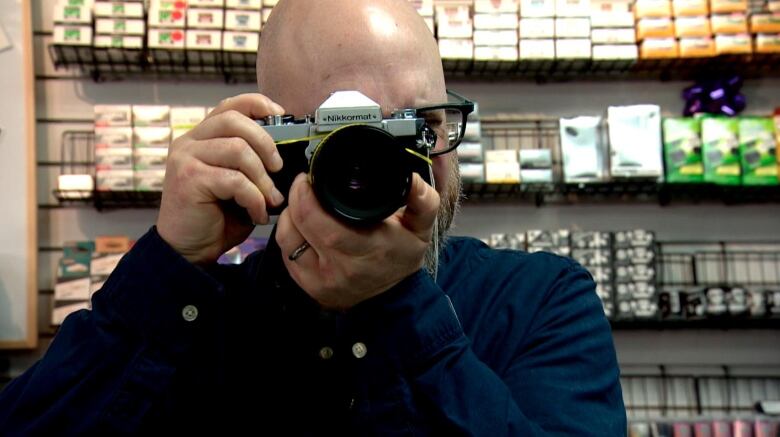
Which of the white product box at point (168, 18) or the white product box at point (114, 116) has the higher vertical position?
the white product box at point (168, 18)

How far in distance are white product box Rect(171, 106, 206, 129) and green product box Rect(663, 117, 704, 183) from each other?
1.24 metres

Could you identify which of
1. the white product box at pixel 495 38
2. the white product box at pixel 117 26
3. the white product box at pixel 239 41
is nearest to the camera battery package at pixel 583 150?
the white product box at pixel 495 38

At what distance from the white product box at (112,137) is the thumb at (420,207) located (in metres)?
1.34

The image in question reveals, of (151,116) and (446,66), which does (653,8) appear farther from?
(151,116)

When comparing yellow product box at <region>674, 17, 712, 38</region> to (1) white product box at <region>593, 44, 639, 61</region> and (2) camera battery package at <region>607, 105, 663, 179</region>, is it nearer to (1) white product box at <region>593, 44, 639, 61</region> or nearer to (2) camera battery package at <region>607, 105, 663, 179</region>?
(1) white product box at <region>593, 44, 639, 61</region>

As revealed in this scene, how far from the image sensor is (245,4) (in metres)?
1.74

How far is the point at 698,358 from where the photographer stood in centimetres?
Answer: 193

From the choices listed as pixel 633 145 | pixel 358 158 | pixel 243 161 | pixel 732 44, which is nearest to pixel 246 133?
pixel 243 161

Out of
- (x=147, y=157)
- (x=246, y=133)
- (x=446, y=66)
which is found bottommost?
(x=246, y=133)

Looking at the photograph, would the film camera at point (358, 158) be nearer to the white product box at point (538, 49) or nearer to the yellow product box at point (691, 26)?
the white product box at point (538, 49)

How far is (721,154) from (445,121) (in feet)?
4.10

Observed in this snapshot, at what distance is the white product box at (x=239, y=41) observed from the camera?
1738mm

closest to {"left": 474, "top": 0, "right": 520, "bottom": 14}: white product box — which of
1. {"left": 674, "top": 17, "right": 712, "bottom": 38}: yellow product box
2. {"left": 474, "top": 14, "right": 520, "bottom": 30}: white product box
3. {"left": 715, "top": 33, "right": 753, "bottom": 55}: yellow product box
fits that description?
{"left": 474, "top": 14, "right": 520, "bottom": 30}: white product box

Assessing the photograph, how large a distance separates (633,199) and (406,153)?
1.59m
